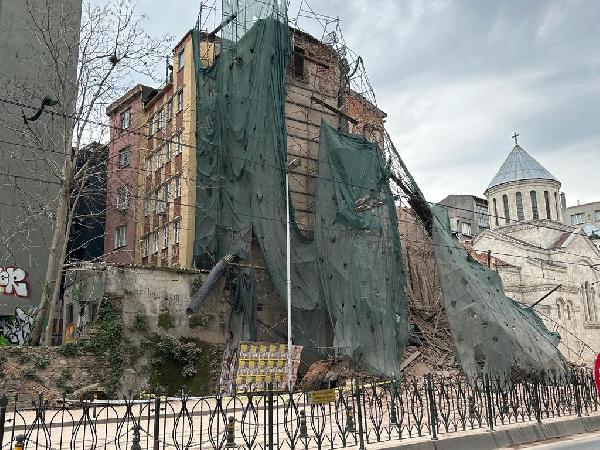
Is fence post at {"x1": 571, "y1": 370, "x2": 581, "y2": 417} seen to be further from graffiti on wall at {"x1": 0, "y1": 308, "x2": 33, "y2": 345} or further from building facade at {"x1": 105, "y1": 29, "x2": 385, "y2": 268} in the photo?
graffiti on wall at {"x1": 0, "y1": 308, "x2": 33, "y2": 345}

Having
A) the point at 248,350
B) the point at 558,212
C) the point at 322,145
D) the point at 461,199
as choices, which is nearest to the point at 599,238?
the point at 461,199

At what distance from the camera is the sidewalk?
9.27m

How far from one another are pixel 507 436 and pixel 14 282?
21.3 m

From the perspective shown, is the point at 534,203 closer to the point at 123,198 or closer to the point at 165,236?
Result: the point at 165,236

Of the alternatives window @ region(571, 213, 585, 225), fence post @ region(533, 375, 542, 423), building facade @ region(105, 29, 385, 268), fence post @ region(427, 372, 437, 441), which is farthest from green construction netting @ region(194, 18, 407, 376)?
window @ region(571, 213, 585, 225)

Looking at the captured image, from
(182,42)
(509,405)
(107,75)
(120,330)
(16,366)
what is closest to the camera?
(509,405)

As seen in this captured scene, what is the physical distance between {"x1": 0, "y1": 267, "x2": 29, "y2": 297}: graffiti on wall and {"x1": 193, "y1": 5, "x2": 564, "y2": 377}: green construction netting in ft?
27.4

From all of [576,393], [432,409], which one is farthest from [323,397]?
[576,393]

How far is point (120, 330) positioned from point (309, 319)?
725 cm

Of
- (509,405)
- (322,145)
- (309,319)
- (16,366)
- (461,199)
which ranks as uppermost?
(461,199)

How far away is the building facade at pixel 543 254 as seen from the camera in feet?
118

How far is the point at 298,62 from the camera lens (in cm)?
2789

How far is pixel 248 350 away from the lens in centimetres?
1872

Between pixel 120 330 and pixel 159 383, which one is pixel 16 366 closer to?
pixel 120 330
